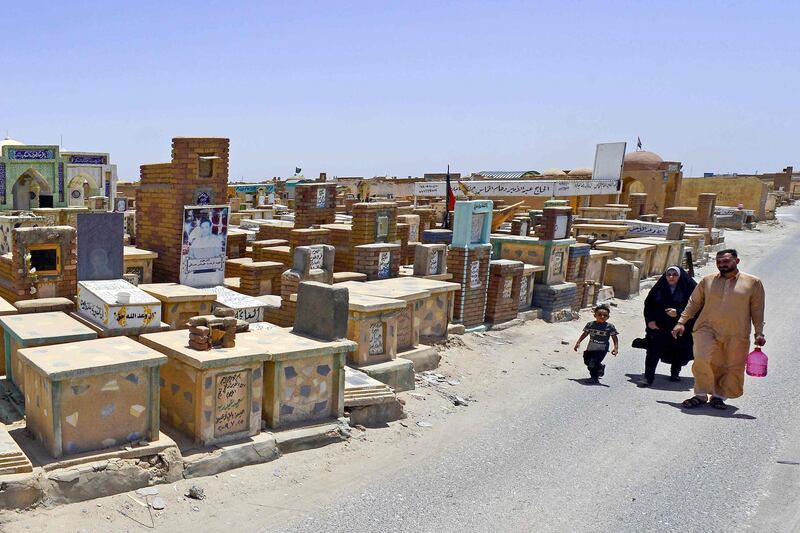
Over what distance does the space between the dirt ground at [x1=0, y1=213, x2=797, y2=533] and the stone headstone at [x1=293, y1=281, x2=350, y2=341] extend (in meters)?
1.01

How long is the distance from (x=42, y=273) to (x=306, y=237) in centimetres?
384

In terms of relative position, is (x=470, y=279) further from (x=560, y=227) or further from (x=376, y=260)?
(x=560, y=227)

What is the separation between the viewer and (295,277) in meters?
8.38

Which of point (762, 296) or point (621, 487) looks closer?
point (621, 487)

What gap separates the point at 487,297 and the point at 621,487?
6369 mm

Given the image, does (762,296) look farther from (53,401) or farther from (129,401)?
(53,401)

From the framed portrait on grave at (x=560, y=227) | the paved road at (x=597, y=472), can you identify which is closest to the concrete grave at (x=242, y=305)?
the paved road at (x=597, y=472)

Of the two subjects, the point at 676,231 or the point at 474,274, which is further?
the point at 676,231

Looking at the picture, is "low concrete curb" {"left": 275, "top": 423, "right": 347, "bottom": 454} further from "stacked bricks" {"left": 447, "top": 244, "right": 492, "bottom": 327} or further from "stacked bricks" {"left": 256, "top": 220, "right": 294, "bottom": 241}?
"stacked bricks" {"left": 256, "top": 220, "right": 294, "bottom": 241}

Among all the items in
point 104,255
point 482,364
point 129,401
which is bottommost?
point 482,364

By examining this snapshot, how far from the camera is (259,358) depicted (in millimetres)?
5949

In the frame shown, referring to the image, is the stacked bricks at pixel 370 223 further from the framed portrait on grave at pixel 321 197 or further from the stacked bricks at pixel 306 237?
the framed portrait on grave at pixel 321 197

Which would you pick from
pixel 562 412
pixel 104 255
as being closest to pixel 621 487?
pixel 562 412

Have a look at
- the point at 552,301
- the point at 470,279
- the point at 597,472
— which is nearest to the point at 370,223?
the point at 470,279
